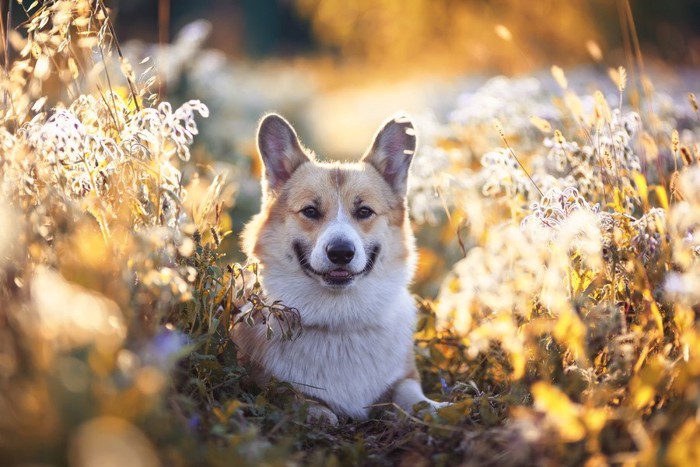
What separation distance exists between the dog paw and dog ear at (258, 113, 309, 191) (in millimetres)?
1286

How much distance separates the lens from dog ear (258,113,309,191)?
3.79 m

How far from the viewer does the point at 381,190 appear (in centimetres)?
385

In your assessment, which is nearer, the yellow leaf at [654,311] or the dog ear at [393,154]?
the yellow leaf at [654,311]

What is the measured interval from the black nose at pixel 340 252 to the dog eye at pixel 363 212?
405 millimetres

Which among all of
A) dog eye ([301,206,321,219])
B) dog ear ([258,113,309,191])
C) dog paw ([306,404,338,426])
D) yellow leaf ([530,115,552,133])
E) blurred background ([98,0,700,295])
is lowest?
dog paw ([306,404,338,426])

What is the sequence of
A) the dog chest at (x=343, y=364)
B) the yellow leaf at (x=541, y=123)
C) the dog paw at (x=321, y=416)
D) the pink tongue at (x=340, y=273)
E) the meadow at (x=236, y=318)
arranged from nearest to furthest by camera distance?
the meadow at (x=236, y=318)
the dog paw at (x=321, y=416)
the yellow leaf at (x=541, y=123)
the dog chest at (x=343, y=364)
the pink tongue at (x=340, y=273)

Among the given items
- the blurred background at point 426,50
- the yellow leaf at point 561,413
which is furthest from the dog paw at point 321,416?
the blurred background at point 426,50

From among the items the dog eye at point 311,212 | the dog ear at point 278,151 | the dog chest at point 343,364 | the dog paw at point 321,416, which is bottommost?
the dog paw at point 321,416

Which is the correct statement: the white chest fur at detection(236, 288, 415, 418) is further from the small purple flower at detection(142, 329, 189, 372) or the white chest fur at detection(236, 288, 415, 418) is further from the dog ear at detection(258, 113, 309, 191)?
the small purple flower at detection(142, 329, 189, 372)

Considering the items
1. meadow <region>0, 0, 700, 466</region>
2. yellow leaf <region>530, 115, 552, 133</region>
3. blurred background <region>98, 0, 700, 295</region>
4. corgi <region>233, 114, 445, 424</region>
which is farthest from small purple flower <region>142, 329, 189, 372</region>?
yellow leaf <region>530, 115, 552, 133</region>

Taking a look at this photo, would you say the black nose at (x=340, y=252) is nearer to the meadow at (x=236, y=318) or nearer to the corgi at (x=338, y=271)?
the corgi at (x=338, y=271)

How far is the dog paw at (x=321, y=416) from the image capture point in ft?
9.73

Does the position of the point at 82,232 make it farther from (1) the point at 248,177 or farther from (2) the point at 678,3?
(2) the point at 678,3

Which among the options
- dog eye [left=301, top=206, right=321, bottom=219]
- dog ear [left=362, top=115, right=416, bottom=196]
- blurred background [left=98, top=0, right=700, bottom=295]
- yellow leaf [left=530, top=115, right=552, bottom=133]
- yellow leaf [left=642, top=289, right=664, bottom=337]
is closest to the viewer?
yellow leaf [left=642, top=289, right=664, bottom=337]
